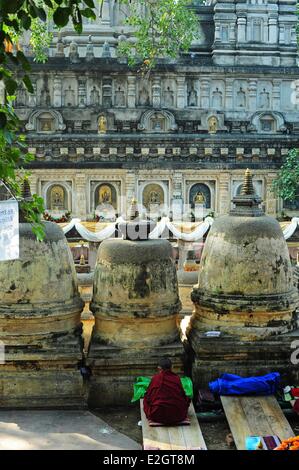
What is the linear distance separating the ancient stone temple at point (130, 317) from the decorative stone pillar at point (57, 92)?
2138 centimetres

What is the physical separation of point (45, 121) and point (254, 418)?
22568mm

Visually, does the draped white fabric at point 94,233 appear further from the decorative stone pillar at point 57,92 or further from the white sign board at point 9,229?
the white sign board at point 9,229

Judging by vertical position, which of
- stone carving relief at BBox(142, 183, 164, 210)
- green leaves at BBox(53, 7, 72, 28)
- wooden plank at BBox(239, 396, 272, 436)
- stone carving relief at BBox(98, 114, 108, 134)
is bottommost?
wooden plank at BBox(239, 396, 272, 436)

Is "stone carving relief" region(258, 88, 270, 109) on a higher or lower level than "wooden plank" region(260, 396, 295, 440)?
higher

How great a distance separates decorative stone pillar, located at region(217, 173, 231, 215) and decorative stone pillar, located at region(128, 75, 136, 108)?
6.08 metres

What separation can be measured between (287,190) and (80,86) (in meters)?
10.8

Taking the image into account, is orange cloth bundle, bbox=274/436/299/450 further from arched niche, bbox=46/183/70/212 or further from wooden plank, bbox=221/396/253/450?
arched niche, bbox=46/183/70/212

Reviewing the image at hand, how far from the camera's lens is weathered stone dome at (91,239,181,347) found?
815cm

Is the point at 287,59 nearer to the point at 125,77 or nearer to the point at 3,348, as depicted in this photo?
the point at 125,77

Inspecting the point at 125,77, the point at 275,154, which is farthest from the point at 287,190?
the point at 125,77

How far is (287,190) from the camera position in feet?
81.1

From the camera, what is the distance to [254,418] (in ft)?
23.7

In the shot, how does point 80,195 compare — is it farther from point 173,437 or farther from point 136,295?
point 173,437

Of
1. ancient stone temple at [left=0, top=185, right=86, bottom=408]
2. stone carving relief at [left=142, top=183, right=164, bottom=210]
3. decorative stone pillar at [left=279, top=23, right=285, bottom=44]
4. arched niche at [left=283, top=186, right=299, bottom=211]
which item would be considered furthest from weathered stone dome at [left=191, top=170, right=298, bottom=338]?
decorative stone pillar at [left=279, top=23, right=285, bottom=44]
